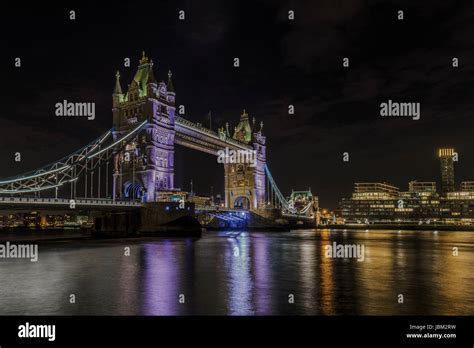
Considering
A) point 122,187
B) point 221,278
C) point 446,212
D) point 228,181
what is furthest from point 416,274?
point 446,212

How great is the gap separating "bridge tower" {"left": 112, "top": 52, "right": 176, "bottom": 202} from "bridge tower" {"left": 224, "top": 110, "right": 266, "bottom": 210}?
3985cm

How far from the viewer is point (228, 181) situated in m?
111

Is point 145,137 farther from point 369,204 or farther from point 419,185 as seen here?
point 419,185

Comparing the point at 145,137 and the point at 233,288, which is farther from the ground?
the point at 145,137

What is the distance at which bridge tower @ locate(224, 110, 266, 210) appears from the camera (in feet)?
350

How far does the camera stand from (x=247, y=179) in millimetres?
107812

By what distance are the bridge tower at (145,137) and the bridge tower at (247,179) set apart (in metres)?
39.8

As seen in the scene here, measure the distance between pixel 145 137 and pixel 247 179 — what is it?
45148 mm

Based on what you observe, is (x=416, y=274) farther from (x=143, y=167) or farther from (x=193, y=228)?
(x=143, y=167)

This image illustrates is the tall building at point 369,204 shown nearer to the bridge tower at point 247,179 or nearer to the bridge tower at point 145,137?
the bridge tower at point 247,179

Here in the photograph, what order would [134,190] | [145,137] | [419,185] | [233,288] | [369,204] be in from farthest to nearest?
[419,185]
[369,204]
[145,137]
[134,190]
[233,288]

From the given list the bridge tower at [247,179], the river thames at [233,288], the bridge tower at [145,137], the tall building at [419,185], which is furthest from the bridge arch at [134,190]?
the tall building at [419,185]

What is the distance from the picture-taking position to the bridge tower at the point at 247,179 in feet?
350

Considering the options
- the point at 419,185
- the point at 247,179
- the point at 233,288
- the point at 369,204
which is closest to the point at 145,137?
the point at 247,179
